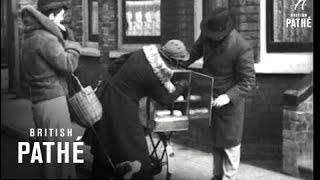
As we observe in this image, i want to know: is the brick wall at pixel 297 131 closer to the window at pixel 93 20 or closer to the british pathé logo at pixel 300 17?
the british pathé logo at pixel 300 17

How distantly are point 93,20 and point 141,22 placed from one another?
1.45 feet

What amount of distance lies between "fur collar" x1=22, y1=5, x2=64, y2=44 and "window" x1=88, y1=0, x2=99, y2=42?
1.10 meters

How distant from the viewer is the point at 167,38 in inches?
238

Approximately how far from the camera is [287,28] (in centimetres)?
628

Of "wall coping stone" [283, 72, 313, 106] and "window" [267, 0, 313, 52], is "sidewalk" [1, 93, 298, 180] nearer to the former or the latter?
"wall coping stone" [283, 72, 313, 106]

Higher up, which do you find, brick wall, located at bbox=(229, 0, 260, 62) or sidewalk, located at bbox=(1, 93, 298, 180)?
brick wall, located at bbox=(229, 0, 260, 62)

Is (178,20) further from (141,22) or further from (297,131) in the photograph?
(297,131)

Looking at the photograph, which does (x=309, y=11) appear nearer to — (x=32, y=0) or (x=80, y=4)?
(x=80, y=4)

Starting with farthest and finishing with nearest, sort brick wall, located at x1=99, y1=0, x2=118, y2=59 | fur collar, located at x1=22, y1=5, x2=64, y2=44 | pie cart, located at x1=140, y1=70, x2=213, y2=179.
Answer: brick wall, located at x1=99, y1=0, x2=118, y2=59 → pie cart, located at x1=140, y1=70, x2=213, y2=179 → fur collar, located at x1=22, y1=5, x2=64, y2=44

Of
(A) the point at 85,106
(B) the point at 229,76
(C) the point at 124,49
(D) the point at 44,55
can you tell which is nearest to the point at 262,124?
(B) the point at 229,76

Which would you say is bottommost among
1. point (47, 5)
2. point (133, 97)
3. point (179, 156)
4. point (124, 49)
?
point (179, 156)

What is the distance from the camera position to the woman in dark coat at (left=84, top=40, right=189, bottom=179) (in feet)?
15.7

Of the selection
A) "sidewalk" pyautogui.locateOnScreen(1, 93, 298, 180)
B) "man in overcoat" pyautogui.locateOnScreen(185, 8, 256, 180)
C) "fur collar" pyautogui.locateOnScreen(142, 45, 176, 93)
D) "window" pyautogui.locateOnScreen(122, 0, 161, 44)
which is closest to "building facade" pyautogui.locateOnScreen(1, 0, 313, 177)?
"window" pyautogui.locateOnScreen(122, 0, 161, 44)

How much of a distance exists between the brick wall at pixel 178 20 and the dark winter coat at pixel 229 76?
32.9 inches
